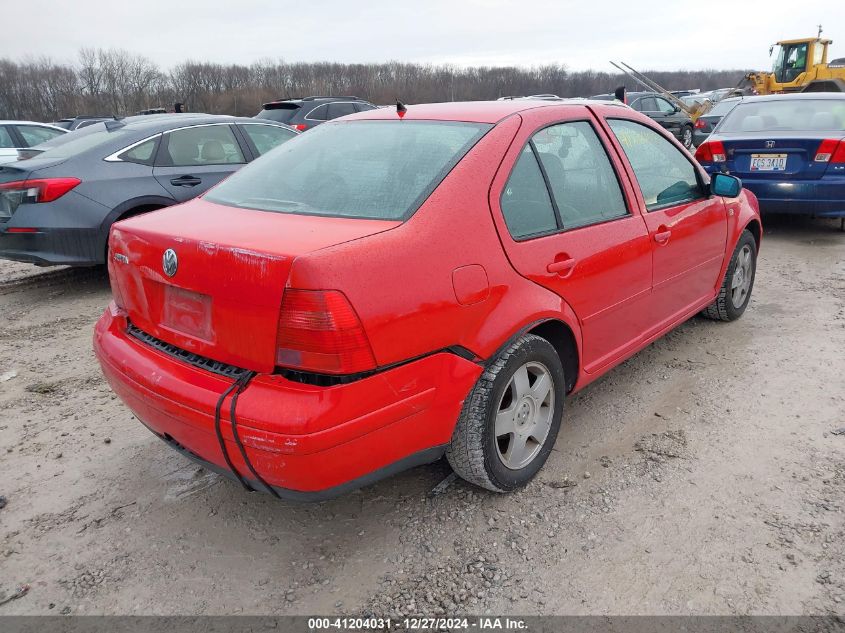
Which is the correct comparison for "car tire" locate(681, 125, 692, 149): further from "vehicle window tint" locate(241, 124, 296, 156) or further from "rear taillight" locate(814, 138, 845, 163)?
"vehicle window tint" locate(241, 124, 296, 156)

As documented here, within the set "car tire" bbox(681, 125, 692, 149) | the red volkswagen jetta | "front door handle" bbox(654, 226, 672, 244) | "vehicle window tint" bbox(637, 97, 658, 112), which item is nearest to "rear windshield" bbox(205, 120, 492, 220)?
the red volkswagen jetta

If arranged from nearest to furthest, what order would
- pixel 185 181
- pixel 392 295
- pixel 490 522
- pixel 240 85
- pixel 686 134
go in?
pixel 392 295 < pixel 490 522 < pixel 185 181 < pixel 686 134 < pixel 240 85

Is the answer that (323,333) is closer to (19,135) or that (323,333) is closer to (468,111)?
(468,111)

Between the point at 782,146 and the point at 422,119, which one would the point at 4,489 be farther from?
the point at 782,146

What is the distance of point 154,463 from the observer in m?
3.00

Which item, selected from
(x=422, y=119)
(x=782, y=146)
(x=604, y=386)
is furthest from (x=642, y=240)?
(x=782, y=146)

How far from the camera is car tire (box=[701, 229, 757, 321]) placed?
4352 mm

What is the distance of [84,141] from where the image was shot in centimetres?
586

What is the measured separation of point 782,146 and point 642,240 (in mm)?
4646

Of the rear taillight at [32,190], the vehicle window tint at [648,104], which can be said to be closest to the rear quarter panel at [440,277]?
the rear taillight at [32,190]

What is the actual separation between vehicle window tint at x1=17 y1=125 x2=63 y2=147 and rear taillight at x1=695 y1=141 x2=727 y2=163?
10.5 metres

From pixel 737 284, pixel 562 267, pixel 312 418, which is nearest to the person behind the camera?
pixel 312 418

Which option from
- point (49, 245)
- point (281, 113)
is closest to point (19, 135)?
point (281, 113)

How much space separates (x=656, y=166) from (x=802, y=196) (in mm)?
4113
